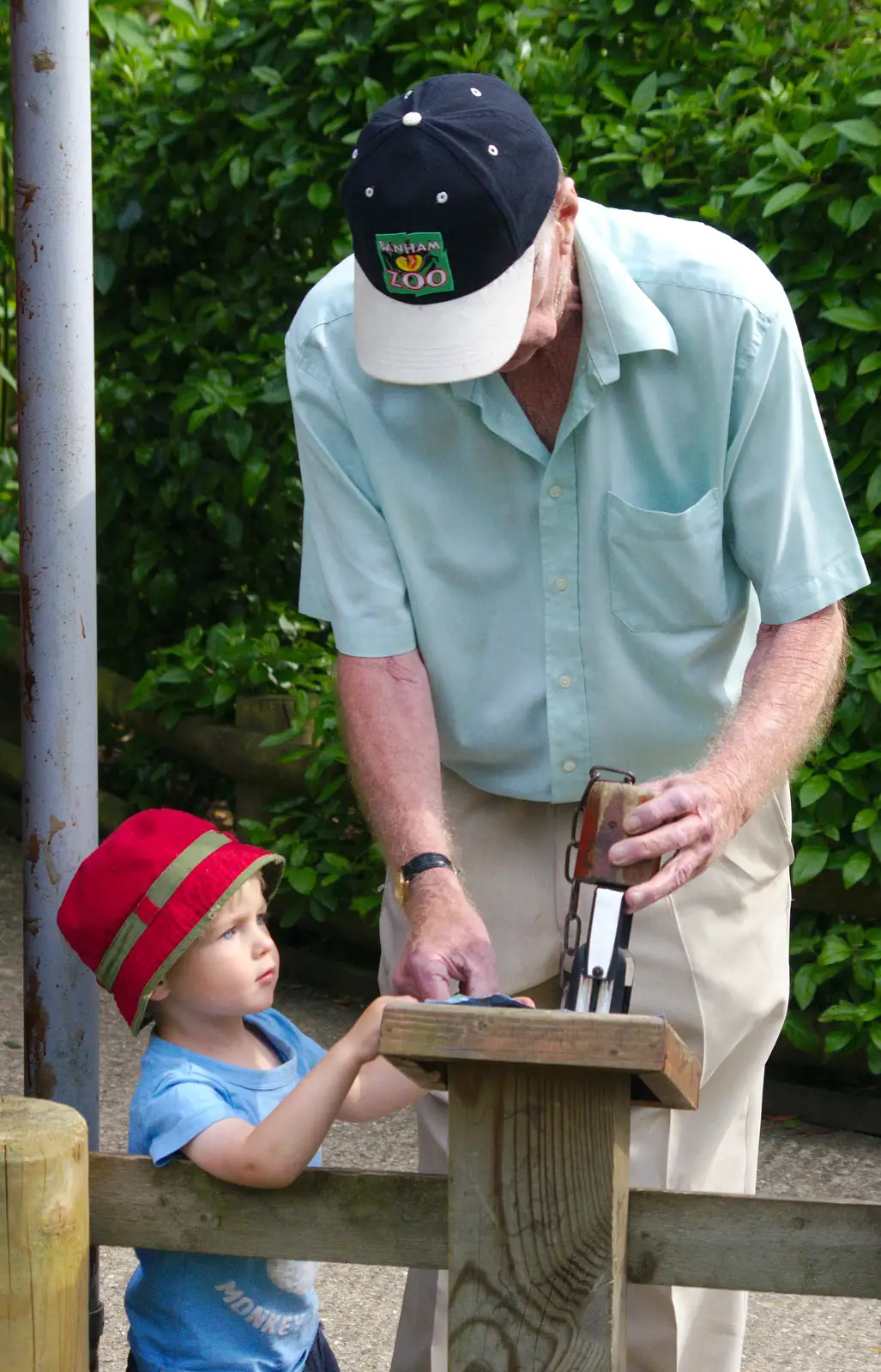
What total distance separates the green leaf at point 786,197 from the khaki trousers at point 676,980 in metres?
1.49

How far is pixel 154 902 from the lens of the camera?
7.04ft

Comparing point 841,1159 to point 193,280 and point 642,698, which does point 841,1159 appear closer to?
point 642,698

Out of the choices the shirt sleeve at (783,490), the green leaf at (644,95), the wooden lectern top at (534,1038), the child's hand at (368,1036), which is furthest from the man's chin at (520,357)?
the green leaf at (644,95)

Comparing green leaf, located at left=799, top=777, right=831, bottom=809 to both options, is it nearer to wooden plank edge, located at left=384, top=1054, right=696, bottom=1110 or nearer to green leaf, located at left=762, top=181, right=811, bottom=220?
green leaf, located at left=762, top=181, right=811, bottom=220

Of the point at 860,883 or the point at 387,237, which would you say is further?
the point at 860,883

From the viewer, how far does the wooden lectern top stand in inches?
60.2

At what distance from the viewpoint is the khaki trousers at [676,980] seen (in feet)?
7.87

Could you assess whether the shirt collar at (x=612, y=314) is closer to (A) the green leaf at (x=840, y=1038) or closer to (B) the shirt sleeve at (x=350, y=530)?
(B) the shirt sleeve at (x=350, y=530)

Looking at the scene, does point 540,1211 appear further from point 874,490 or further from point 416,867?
point 874,490

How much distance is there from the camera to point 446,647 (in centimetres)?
240

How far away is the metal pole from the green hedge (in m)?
1.62

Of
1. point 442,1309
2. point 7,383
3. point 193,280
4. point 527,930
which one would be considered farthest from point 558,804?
point 7,383

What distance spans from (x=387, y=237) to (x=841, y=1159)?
2481mm

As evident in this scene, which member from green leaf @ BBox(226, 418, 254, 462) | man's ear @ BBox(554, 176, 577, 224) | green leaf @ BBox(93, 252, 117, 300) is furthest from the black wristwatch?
green leaf @ BBox(93, 252, 117, 300)
